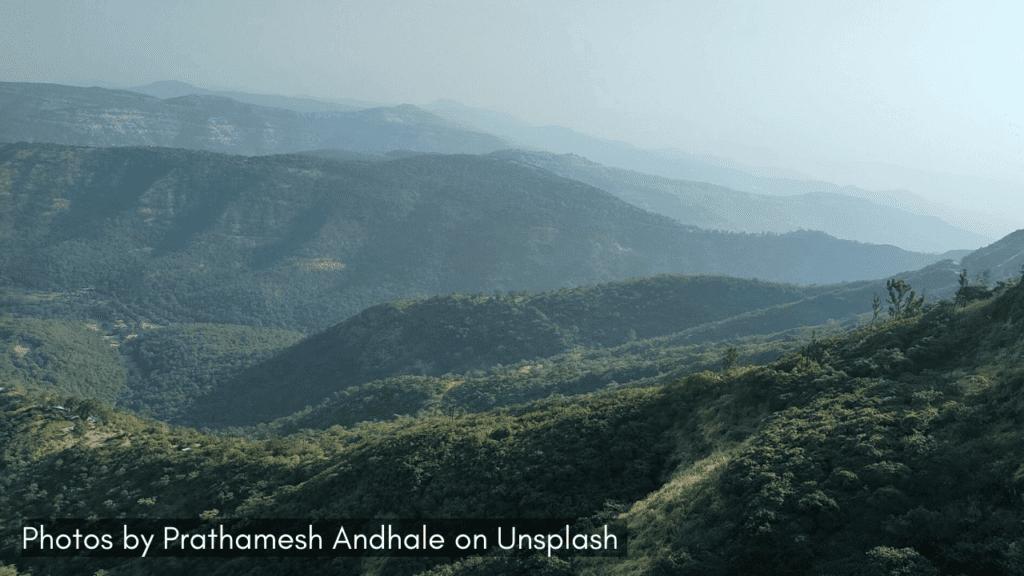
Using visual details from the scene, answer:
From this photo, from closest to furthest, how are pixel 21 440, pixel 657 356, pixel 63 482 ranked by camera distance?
pixel 63 482
pixel 21 440
pixel 657 356

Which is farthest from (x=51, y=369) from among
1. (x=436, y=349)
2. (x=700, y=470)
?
(x=700, y=470)

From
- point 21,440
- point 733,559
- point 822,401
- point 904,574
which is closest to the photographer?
point 904,574

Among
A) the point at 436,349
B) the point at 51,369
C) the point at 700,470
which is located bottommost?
the point at 51,369

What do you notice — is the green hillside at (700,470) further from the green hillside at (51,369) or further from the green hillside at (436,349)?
the green hillside at (51,369)

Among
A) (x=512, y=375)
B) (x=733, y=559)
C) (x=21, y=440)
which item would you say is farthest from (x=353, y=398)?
(x=733, y=559)

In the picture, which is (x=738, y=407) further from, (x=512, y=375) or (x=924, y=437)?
(x=512, y=375)

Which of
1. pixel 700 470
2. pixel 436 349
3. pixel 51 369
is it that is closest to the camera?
pixel 700 470

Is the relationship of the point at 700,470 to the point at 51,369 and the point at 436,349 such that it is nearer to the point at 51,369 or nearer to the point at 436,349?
the point at 436,349

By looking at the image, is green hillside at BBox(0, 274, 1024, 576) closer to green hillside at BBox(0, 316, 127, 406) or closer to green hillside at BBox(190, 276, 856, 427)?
green hillside at BBox(190, 276, 856, 427)

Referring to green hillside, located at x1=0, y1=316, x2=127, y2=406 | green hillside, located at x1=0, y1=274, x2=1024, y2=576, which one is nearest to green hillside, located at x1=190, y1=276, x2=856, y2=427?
green hillside, located at x1=0, y1=316, x2=127, y2=406
